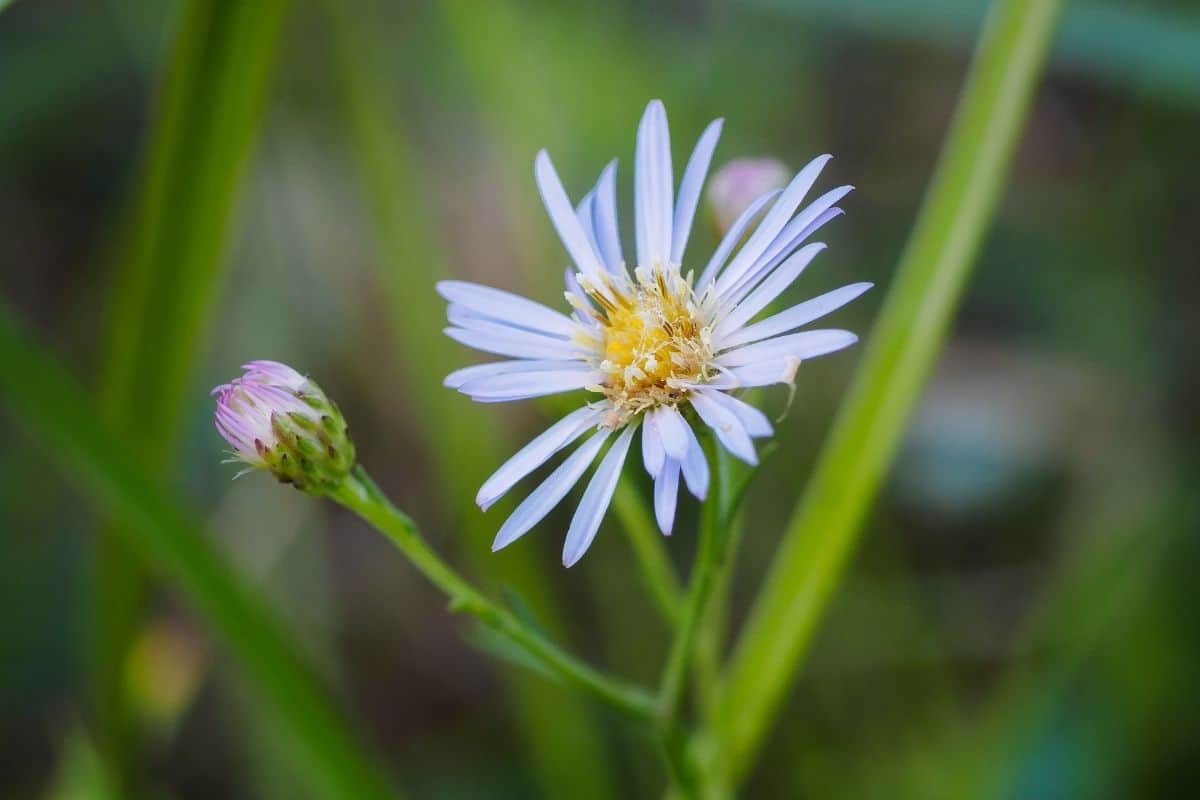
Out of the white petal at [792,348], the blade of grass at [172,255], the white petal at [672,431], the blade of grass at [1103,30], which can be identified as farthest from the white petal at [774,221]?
the blade of grass at [1103,30]

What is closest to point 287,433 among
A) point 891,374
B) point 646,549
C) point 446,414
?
point 646,549

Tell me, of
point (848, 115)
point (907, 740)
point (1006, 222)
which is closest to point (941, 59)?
point (848, 115)

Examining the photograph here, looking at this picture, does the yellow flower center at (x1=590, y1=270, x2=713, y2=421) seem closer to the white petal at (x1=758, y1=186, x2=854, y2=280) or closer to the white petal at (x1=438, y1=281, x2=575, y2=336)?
the white petal at (x1=438, y1=281, x2=575, y2=336)

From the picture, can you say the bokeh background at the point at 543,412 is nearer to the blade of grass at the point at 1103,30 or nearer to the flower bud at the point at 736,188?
the blade of grass at the point at 1103,30

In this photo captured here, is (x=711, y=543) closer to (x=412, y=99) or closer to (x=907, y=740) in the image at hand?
(x=907, y=740)

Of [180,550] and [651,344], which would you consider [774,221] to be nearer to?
[651,344]

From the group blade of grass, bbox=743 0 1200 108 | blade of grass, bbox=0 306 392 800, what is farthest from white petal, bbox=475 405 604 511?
blade of grass, bbox=743 0 1200 108
